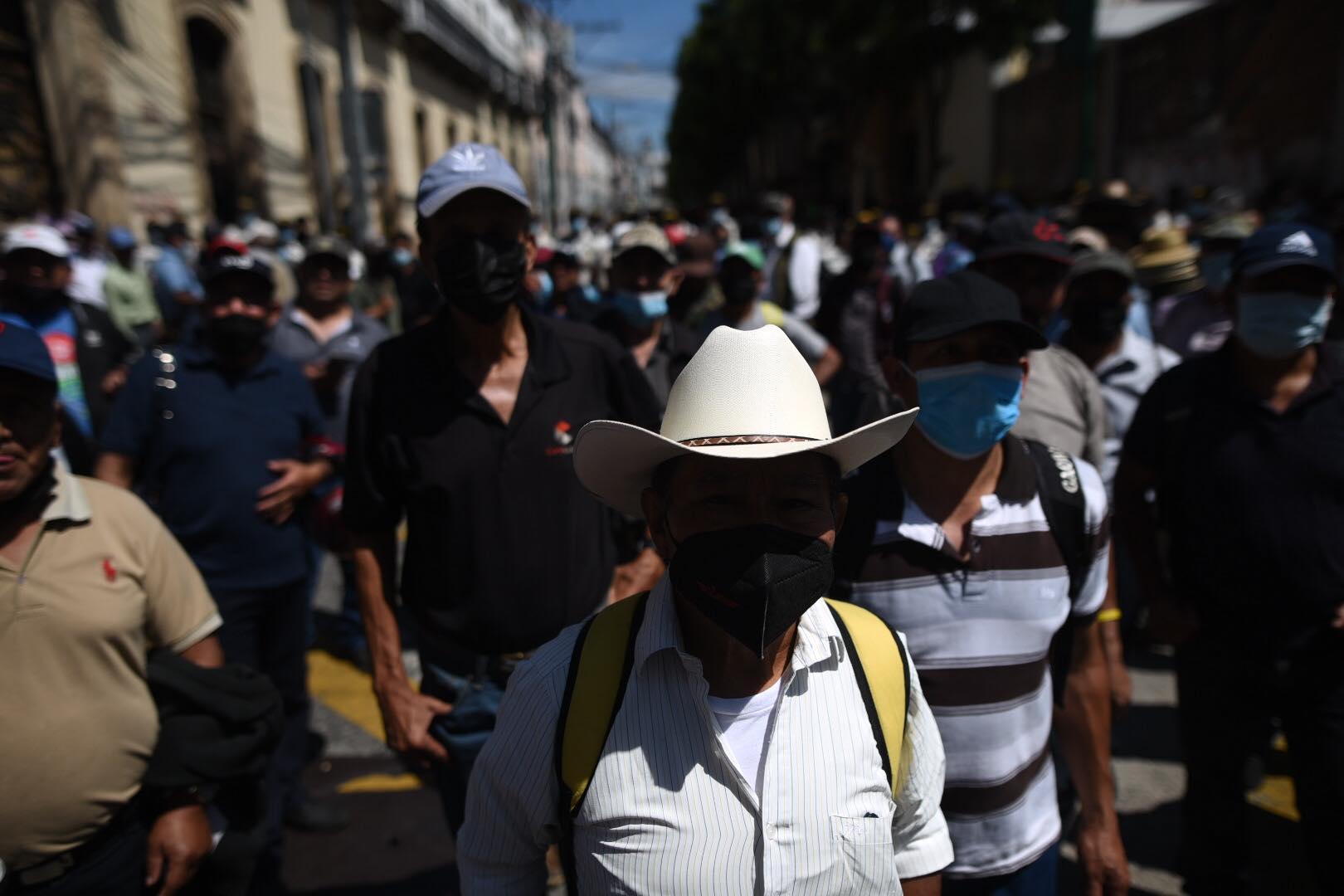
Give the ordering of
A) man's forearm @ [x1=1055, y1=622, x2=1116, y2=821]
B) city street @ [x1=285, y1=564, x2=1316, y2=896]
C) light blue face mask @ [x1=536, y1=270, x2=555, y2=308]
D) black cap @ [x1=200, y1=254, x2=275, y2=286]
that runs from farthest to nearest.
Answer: light blue face mask @ [x1=536, y1=270, x2=555, y2=308] < black cap @ [x1=200, y1=254, x2=275, y2=286] < city street @ [x1=285, y1=564, x2=1316, y2=896] < man's forearm @ [x1=1055, y1=622, x2=1116, y2=821]

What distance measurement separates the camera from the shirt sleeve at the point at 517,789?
57.3 inches

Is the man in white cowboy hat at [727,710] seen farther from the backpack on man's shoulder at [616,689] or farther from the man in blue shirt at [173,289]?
the man in blue shirt at [173,289]

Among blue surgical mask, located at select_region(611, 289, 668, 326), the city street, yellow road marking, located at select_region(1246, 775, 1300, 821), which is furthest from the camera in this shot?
blue surgical mask, located at select_region(611, 289, 668, 326)

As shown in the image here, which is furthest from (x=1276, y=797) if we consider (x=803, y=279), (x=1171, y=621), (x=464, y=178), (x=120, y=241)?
(x=120, y=241)

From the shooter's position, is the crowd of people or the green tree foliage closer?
the crowd of people

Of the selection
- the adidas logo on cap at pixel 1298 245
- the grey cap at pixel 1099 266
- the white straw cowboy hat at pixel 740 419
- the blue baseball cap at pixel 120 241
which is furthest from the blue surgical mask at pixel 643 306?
the blue baseball cap at pixel 120 241

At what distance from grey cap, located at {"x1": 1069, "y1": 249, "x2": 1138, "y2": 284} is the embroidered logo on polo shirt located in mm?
2479

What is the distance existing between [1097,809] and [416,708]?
176 cm

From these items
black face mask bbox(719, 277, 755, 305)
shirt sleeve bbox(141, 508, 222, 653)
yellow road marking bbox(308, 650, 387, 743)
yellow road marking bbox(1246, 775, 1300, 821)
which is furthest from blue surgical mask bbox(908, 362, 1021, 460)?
yellow road marking bbox(308, 650, 387, 743)

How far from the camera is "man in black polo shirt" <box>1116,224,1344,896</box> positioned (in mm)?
2436

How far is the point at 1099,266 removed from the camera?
12.3ft

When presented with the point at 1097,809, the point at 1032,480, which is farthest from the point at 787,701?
the point at 1097,809

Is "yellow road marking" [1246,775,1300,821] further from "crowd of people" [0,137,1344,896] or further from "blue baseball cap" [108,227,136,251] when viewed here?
"blue baseball cap" [108,227,136,251]

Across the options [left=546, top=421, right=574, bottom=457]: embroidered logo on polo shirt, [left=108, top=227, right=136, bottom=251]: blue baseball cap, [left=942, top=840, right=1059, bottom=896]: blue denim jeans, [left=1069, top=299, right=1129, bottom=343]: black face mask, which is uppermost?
[left=108, top=227, right=136, bottom=251]: blue baseball cap
